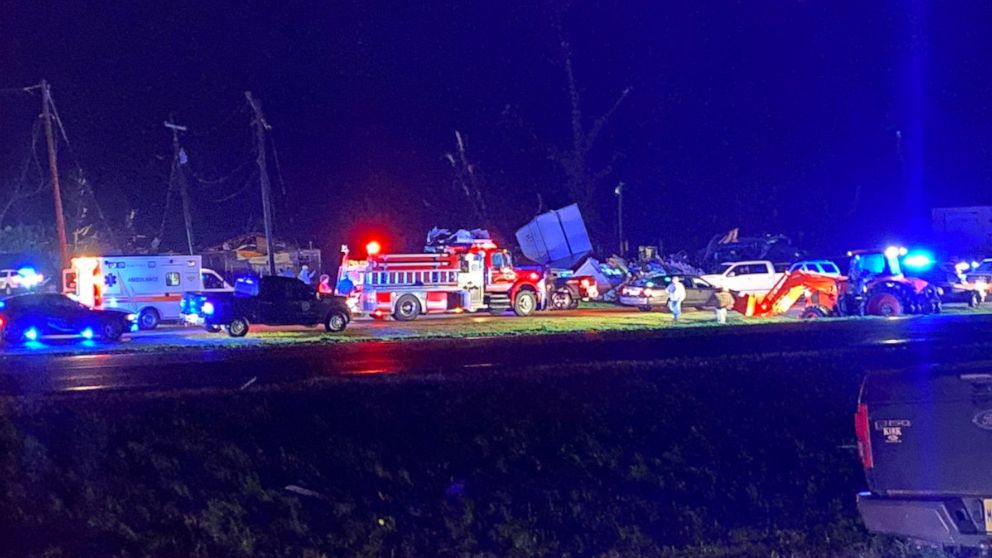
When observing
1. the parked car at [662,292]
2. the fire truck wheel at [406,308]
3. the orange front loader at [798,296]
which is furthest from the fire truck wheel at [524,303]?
the orange front loader at [798,296]

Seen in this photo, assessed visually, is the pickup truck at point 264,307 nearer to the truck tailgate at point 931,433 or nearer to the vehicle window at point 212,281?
the vehicle window at point 212,281

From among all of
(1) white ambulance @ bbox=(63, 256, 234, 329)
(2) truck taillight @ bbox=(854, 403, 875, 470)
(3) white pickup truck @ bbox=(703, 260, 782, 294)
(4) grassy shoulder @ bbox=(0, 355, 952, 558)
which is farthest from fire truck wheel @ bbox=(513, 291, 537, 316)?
(2) truck taillight @ bbox=(854, 403, 875, 470)

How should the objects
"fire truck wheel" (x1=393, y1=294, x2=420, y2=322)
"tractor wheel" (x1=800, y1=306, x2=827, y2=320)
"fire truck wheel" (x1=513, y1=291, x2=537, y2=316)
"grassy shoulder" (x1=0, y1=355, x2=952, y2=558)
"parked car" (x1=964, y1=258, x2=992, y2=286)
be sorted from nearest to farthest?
1. "grassy shoulder" (x1=0, y1=355, x2=952, y2=558)
2. "tractor wheel" (x1=800, y1=306, x2=827, y2=320)
3. "fire truck wheel" (x1=393, y1=294, x2=420, y2=322)
4. "fire truck wheel" (x1=513, y1=291, x2=537, y2=316)
5. "parked car" (x1=964, y1=258, x2=992, y2=286)

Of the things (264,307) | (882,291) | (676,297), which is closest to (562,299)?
(676,297)

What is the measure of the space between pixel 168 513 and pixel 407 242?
183 feet

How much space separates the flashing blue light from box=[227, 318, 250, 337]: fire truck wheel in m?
21.5

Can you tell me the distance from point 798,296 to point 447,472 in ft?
75.6

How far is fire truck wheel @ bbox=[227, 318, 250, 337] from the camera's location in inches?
1091

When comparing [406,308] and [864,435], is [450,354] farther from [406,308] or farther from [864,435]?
[864,435]

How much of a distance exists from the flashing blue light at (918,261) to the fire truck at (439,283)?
42.1 ft

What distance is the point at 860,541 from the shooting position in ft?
25.4

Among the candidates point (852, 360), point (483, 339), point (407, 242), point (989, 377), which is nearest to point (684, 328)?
point (483, 339)

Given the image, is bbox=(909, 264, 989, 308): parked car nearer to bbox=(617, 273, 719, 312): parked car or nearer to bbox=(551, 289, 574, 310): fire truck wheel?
bbox=(617, 273, 719, 312): parked car

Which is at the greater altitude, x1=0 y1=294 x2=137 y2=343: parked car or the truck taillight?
x1=0 y1=294 x2=137 y2=343: parked car
